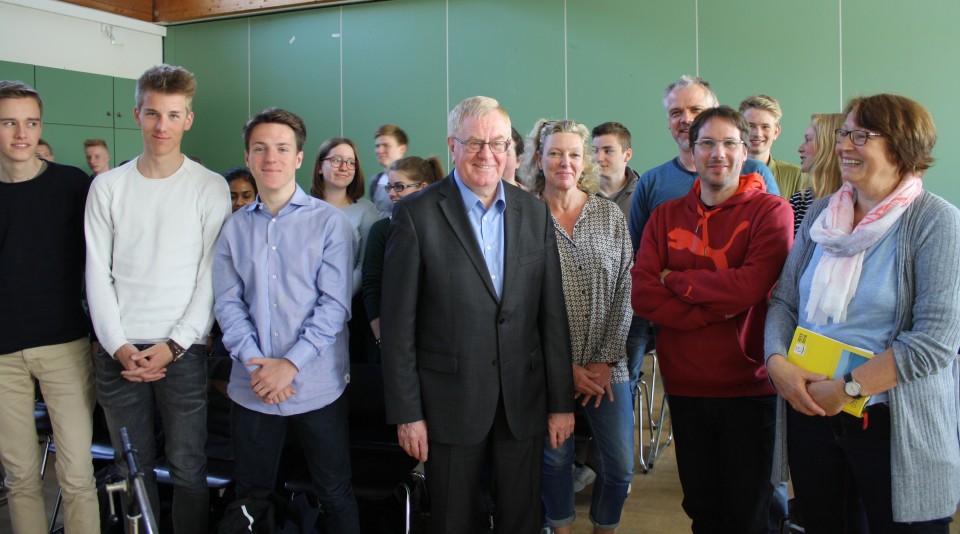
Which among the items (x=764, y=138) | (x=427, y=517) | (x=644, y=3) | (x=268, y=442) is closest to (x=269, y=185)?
(x=268, y=442)

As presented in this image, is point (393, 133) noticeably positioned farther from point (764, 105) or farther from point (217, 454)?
point (217, 454)

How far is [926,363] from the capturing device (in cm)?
159

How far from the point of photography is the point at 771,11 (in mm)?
5449

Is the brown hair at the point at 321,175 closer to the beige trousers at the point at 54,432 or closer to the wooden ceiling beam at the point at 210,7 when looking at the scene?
the beige trousers at the point at 54,432

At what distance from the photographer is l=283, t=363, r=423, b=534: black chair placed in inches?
93.4

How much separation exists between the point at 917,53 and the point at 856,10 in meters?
0.53

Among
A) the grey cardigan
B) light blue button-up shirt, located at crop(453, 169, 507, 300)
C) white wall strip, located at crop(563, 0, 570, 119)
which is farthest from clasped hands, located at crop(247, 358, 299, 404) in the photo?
Result: white wall strip, located at crop(563, 0, 570, 119)

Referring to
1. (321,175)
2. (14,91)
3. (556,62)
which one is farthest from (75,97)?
(14,91)

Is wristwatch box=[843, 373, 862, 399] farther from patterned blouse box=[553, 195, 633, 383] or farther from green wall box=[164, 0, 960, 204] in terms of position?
green wall box=[164, 0, 960, 204]

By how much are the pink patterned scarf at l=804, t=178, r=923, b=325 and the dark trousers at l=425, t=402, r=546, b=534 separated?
860 mm

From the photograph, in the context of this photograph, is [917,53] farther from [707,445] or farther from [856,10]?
[707,445]

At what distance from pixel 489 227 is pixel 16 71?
6846 millimetres

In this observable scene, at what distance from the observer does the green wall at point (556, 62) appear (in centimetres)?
518

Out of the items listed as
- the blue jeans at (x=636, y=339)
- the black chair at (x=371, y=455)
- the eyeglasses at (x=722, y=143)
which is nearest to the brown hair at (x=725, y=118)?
the eyeglasses at (x=722, y=143)
